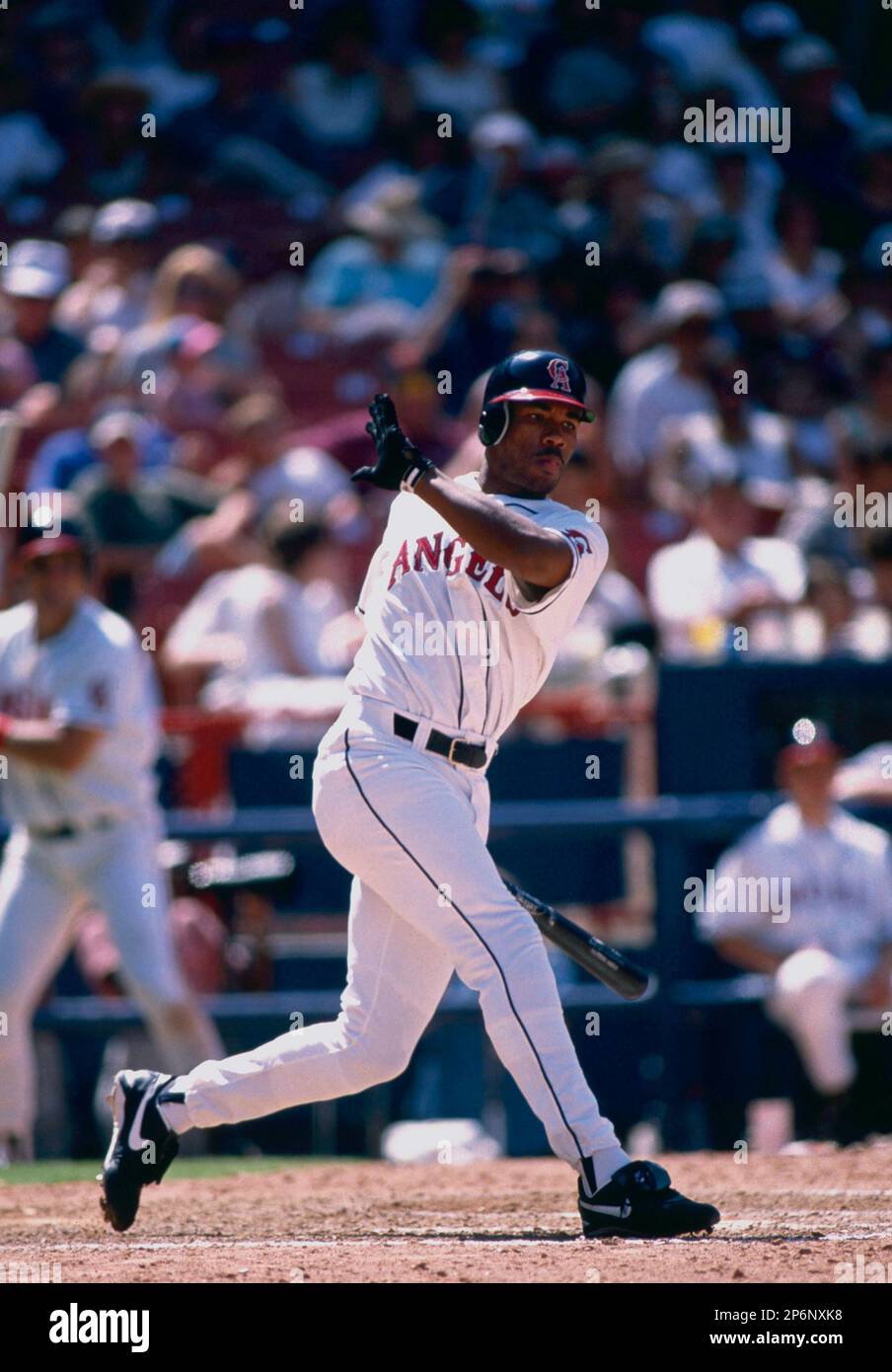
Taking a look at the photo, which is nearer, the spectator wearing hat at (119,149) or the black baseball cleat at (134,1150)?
the black baseball cleat at (134,1150)

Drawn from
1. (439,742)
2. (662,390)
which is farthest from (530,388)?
(662,390)

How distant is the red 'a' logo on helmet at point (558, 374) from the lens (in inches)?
189

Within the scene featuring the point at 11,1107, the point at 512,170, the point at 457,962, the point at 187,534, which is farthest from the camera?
the point at 512,170

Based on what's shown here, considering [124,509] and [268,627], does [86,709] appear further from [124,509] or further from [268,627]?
[124,509]

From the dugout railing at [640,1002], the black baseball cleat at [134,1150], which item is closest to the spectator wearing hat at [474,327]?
the dugout railing at [640,1002]

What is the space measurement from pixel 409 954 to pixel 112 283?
7021mm

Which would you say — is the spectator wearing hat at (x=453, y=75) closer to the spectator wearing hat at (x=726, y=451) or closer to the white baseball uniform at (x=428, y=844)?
the spectator wearing hat at (x=726, y=451)

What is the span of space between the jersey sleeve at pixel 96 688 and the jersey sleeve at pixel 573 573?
9.17 ft

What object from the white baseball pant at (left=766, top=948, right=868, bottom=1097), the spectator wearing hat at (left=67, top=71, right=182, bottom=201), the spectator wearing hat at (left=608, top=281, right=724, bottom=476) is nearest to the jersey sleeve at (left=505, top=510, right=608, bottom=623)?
the white baseball pant at (left=766, top=948, right=868, bottom=1097)

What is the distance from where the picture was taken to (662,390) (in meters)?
10.4
